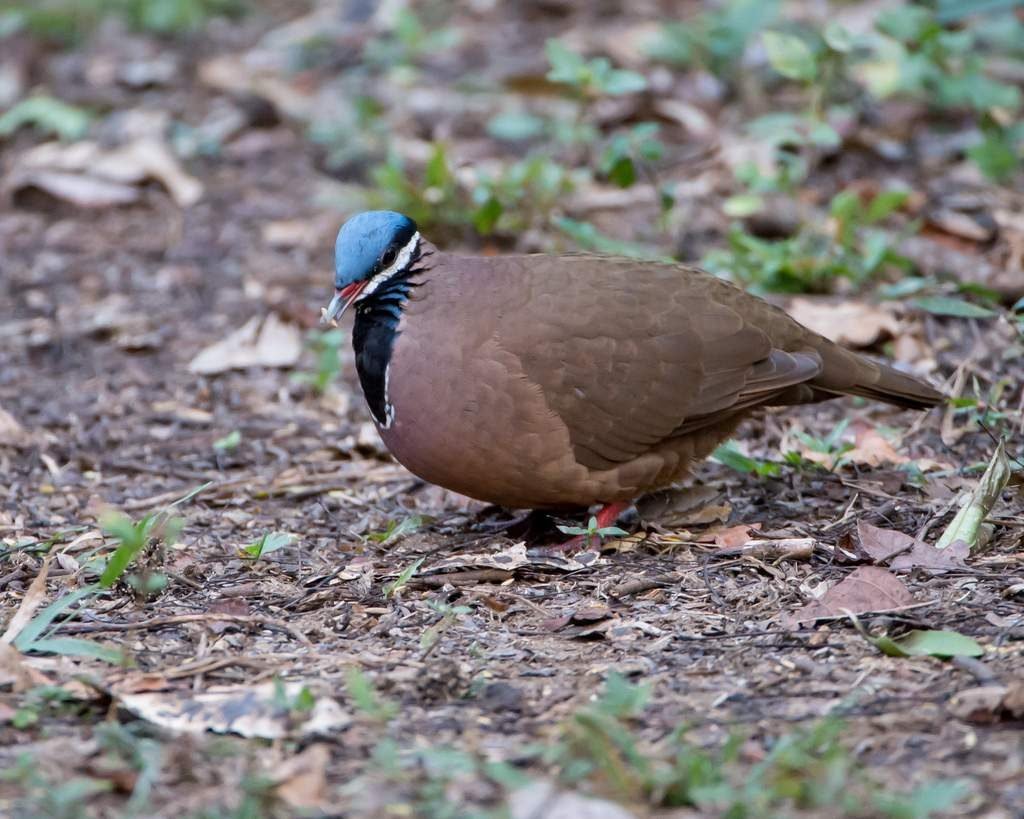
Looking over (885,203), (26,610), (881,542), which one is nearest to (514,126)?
(885,203)

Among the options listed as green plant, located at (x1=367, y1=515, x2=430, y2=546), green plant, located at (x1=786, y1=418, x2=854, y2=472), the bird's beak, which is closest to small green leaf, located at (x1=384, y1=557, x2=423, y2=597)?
green plant, located at (x1=367, y1=515, x2=430, y2=546)

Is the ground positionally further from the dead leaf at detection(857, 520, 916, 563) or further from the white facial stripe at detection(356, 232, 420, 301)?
the white facial stripe at detection(356, 232, 420, 301)

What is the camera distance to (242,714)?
338 centimetres

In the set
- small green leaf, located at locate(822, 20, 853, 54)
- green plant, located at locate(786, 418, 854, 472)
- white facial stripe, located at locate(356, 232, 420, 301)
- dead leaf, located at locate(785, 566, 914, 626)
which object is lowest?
green plant, located at locate(786, 418, 854, 472)

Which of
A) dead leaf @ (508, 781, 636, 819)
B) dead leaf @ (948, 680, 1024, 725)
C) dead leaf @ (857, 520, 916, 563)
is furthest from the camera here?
dead leaf @ (857, 520, 916, 563)

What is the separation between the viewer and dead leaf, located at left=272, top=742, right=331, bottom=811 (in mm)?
2991

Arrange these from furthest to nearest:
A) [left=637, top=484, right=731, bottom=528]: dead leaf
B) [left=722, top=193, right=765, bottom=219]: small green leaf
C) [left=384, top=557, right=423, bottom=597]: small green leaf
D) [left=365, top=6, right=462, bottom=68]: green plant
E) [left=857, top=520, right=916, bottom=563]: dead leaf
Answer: [left=365, top=6, right=462, bottom=68]: green plant → [left=722, top=193, right=765, bottom=219]: small green leaf → [left=637, top=484, right=731, bottom=528]: dead leaf → [left=857, top=520, right=916, bottom=563]: dead leaf → [left=384, top=557, right=423, bottom=597]: small green leaf

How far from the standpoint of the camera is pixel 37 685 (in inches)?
141

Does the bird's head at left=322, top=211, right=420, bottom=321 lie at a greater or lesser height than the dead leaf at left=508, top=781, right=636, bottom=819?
greater

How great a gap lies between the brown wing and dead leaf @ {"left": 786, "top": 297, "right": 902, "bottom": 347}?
3.80 feet

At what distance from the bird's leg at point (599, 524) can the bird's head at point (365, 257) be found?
1095 millimetres

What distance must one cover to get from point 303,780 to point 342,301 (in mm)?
2096

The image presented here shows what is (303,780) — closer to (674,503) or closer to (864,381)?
(674,503)

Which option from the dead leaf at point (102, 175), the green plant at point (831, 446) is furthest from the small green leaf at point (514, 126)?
the green plant at point (831, 446)
